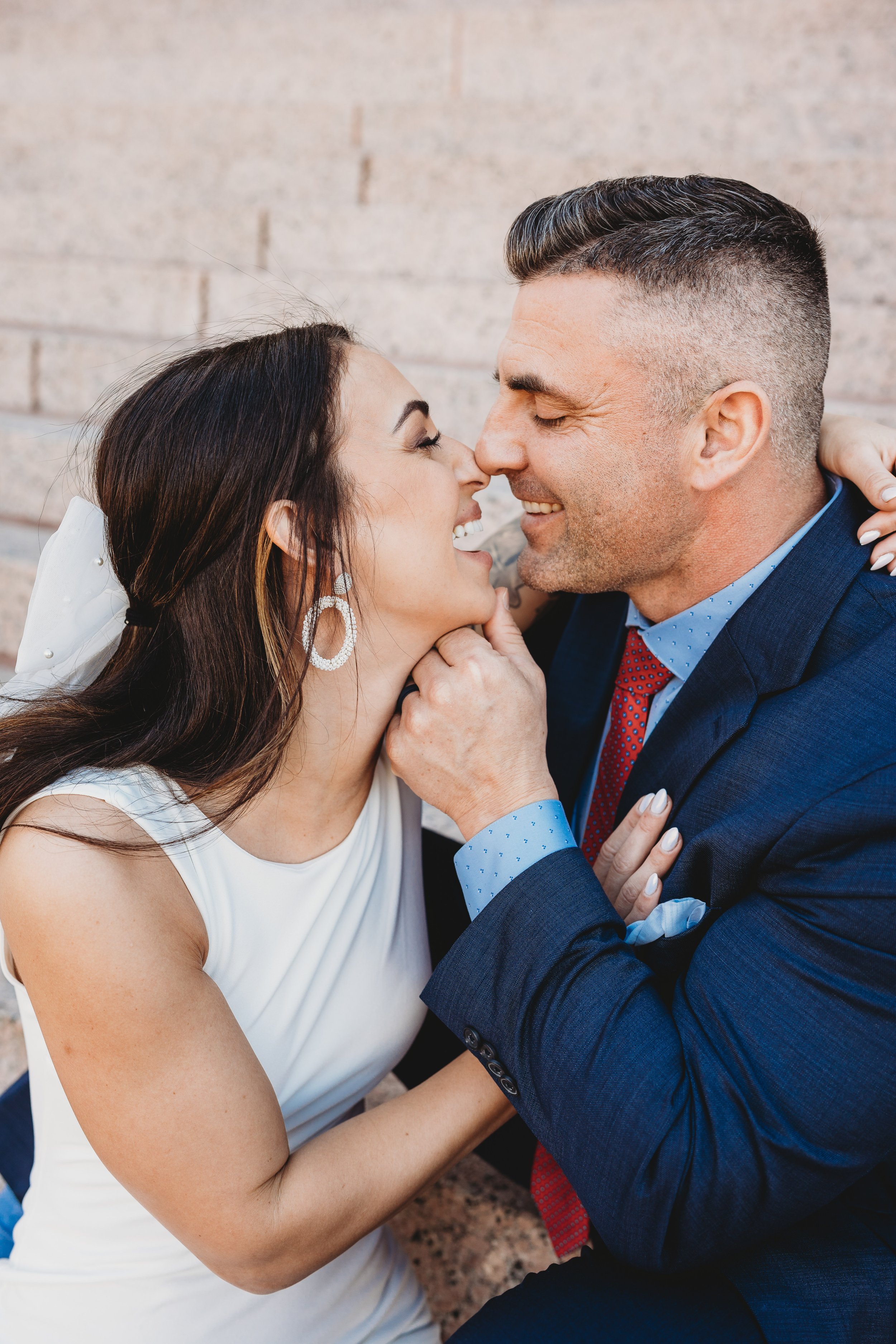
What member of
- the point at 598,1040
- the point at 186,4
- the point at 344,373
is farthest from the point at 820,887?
the point at 186,4

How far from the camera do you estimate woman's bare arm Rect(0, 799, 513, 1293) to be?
55.2 inches

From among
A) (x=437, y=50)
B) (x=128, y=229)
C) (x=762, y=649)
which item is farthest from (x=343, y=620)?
(x=437, y=50)

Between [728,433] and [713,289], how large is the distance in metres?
0.26

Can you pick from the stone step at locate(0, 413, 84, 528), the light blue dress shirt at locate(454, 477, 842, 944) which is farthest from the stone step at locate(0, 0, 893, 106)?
the light blue dress shirt at locate(454, 477, 842, 944)

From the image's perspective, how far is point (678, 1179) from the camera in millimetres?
1422

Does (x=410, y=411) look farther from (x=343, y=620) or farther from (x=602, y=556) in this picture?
(x=602, y=556)

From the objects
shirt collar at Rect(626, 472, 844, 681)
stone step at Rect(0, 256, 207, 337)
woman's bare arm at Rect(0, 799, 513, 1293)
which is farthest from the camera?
stone step at Rect(0, 256, 207, 337)

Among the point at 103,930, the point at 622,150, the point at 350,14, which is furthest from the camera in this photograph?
the point at 350,14

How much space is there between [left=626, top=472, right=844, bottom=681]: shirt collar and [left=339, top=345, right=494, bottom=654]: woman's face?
42 cm

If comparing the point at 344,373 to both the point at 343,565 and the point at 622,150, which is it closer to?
the point at 343,565

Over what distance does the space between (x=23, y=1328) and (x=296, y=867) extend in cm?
86

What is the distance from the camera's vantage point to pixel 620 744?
2125 mm

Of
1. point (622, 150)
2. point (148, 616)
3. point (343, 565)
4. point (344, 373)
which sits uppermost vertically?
point (622, 150)

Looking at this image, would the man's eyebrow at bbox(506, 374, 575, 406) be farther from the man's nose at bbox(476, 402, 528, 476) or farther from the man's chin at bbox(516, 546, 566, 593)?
the man's chin at bbox(516, 546, 566, 593)
